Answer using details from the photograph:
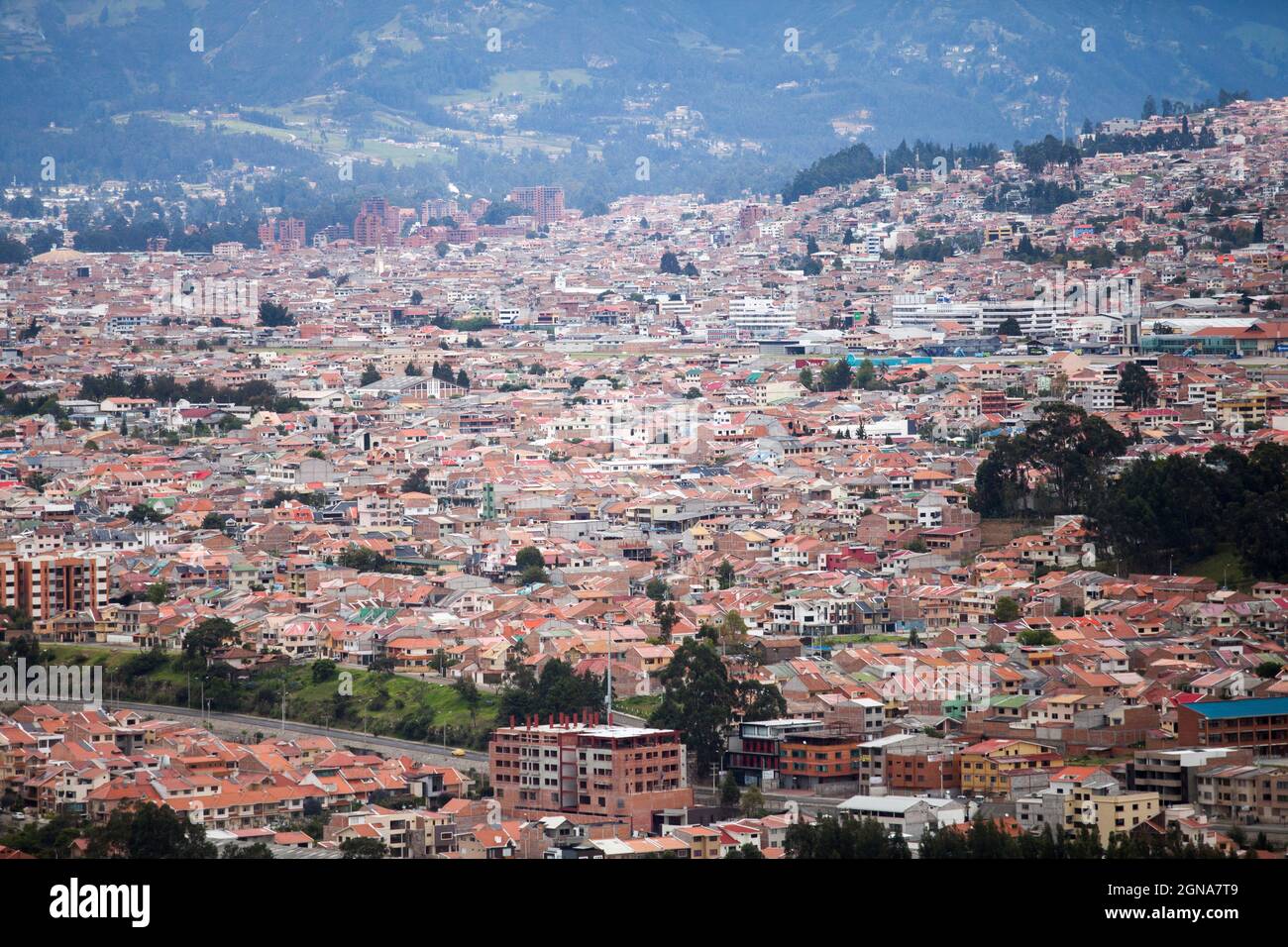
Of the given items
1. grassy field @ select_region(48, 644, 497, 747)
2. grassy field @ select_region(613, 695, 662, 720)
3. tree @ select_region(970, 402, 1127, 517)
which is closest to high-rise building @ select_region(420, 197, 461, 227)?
tree @ select_region(970, 402, 1127, 517)

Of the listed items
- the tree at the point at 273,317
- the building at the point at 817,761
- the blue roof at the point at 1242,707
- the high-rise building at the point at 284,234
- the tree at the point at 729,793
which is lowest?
the tree at the point at 729,793

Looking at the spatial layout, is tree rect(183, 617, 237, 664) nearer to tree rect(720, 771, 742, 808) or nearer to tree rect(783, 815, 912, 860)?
tree rect(720, 771, 742, 808)

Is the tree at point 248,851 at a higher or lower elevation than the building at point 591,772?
lower

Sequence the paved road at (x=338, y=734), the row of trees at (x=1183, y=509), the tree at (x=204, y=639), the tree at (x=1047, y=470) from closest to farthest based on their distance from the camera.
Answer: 1. the paved road at (x=338, y=734)
2. the tree at (x=204, y=639)
3. the row of trees at (x=1183, y=509)
4. the tree at (x=1047, y=470)

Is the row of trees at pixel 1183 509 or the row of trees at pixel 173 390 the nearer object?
the row of trees at pixel 1183 509

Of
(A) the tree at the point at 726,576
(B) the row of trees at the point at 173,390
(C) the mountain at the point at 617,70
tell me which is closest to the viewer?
(A) the tree at the point at 726,576

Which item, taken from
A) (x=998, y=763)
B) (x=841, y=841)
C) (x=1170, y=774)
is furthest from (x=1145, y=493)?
(x=841, y=841)

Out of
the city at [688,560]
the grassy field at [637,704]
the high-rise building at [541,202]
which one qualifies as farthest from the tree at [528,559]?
the high-rise building at [541,202]

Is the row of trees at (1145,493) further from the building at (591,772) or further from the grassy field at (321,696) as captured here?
the building at (591,772)
